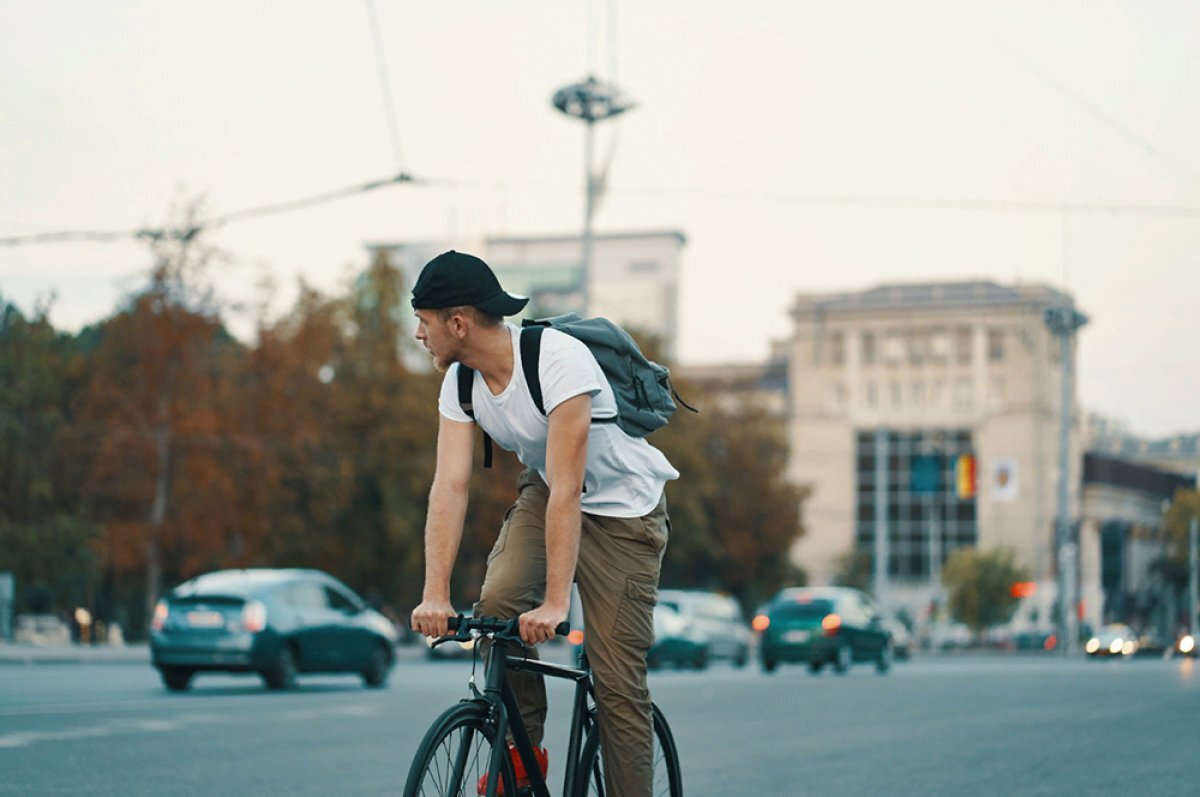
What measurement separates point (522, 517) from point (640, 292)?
405ft

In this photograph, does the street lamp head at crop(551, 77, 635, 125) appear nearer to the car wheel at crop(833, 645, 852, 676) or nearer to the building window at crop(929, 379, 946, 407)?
the car wheel at crop(833, 645, 852, 676)

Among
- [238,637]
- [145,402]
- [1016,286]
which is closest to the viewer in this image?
[238,637]

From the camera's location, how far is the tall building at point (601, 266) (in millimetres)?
128125

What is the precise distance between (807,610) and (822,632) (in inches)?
21.9

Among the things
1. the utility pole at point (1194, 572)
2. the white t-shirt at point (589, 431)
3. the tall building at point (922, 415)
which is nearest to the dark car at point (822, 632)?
the white t-shirt at point (589, 431)

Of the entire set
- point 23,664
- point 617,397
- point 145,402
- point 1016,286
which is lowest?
point 23,664

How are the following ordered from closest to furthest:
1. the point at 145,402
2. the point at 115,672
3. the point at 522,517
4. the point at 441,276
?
the point at 441,276
the point at 522,517
the point at 115,672
the point at 145,402

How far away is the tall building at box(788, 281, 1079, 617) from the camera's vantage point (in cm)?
11588

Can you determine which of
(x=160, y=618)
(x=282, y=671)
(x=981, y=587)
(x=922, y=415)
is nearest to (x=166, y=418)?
(x=282, y=671)

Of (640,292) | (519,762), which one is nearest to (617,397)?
(519,762)

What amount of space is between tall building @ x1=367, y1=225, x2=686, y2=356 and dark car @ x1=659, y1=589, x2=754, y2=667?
81.8 m

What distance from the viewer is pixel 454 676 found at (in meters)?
27.2

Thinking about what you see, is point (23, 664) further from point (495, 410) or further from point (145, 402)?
point (495, 410)

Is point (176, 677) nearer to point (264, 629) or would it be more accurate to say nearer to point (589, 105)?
point (264, 629)
